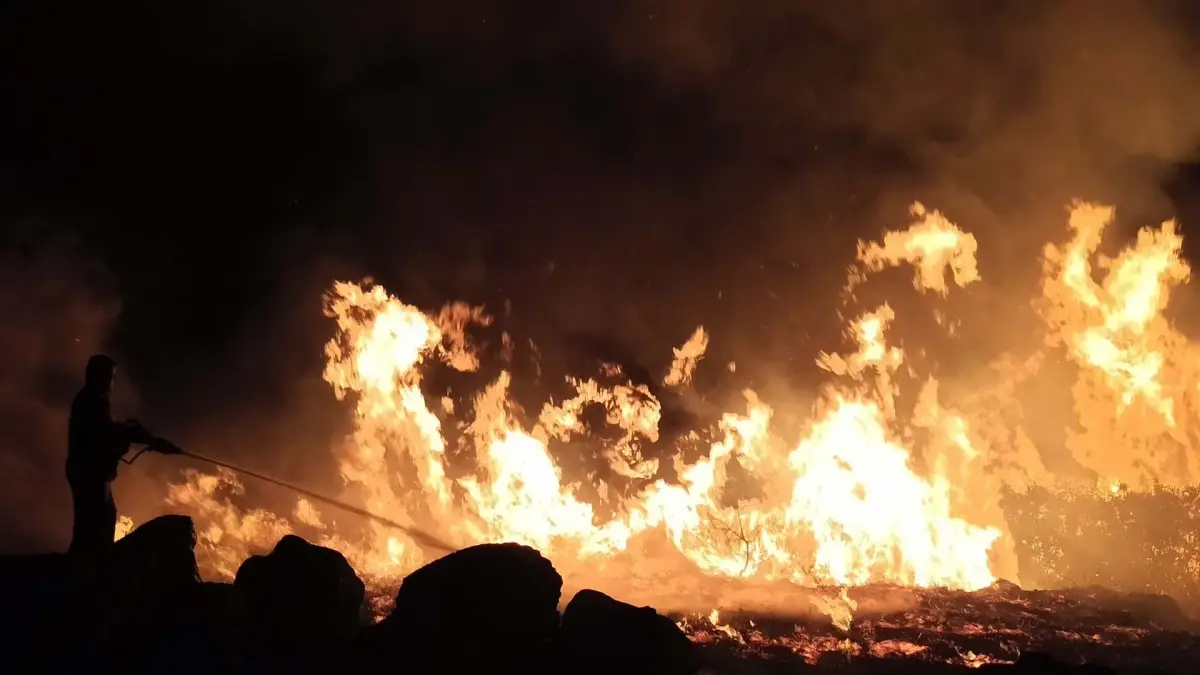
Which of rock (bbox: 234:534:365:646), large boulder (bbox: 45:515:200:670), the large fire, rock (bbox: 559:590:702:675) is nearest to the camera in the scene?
large boulder (bbox: 45:515:200:670)

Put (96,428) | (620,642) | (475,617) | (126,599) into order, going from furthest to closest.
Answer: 1. (96,428)
2. (475,617)
3. (620,642)
4. (126,599)

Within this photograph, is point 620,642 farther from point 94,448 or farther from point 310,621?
point 94,448

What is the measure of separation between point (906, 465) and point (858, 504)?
2.13 meters

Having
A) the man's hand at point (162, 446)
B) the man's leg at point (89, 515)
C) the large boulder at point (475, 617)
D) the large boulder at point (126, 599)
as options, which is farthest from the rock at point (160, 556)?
the large boulder at point (475, 617)

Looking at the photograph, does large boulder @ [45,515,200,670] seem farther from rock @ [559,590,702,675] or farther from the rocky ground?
rock @ [559,590,702,675]

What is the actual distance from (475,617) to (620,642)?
164cm

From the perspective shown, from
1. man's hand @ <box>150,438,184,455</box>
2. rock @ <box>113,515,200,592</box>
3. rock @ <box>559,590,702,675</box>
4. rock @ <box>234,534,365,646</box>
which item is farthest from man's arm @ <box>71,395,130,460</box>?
rock @ <box>559,590,702,675</box>

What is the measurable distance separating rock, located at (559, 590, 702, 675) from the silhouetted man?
5.13m

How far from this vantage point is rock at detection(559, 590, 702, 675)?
8344mm

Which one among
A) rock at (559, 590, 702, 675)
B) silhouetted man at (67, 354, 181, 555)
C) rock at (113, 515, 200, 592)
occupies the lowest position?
rock at (559, 590, 702, 675)

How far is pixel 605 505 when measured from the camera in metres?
24.6

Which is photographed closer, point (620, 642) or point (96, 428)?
point (620, 642)

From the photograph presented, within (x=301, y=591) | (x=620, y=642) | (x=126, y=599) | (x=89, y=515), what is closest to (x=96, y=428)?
(x=89, y=515)

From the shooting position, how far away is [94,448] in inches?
358
